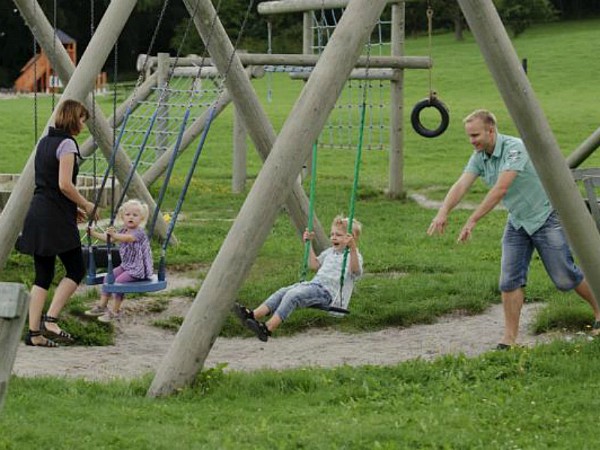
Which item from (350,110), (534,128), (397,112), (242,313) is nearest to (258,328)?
(242,313)

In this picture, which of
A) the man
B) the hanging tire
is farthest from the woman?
the hanging tire

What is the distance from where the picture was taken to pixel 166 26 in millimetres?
63156

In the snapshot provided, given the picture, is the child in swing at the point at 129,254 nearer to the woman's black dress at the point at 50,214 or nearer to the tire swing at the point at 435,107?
the woman's black dress at the point at 50,214

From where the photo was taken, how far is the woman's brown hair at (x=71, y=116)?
31.0ft

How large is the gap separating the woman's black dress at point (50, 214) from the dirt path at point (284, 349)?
725 millimetres

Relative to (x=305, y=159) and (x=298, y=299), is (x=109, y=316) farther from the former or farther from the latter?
(x=305, y=159)

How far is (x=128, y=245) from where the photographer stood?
33.8ft

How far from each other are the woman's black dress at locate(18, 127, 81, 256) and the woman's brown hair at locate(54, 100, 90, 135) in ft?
0.20

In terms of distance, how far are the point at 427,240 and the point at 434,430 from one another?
8247 mm

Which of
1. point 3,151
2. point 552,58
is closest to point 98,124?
point 3,151

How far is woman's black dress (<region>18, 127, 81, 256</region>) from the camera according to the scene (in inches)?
373

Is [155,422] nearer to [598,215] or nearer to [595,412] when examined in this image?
[595,412]

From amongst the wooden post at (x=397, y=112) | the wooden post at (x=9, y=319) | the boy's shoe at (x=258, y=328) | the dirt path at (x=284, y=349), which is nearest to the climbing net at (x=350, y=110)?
the wooden post at (x=397, y=112)

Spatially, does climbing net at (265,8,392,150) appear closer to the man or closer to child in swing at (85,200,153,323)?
child in swing at (85,200,153,323)
